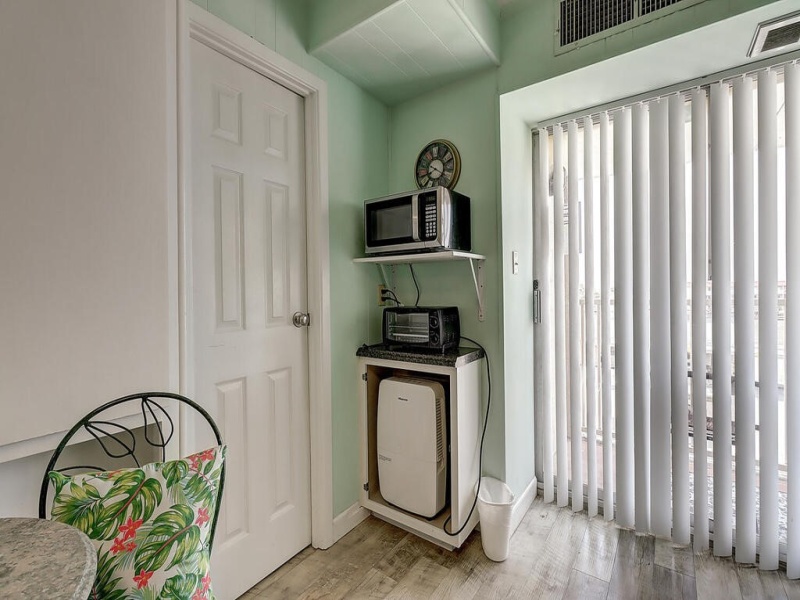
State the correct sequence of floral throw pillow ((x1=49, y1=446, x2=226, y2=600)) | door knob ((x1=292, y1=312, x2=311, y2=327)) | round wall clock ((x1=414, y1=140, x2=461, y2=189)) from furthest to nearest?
round wall clock ((x1=414, y1=140, x2=461, y2=189))
door knob ((x1=292, y1=312, x2=311, y2=327))
floral throw pillow ((x1=49, y1=446, x2=226, y2=600))

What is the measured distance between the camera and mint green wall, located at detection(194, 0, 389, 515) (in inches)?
73.9

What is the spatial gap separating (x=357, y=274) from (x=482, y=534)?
1.40m

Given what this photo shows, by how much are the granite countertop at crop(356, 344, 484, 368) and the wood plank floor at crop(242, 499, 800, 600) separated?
89 centimetres

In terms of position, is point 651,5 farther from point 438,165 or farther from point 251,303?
point 251,303

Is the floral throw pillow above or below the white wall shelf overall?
below

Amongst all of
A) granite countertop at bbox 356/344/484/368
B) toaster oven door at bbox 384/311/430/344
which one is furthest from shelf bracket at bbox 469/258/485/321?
toaster oven door at bbox 384/311/430/344

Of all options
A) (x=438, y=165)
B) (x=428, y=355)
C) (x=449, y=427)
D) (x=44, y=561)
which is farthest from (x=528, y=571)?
(x=438, y=165)

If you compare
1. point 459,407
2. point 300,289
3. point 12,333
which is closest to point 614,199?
point 459,407

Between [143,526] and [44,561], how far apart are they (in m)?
0.32

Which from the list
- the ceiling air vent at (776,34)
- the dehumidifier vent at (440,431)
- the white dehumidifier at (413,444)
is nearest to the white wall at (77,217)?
the white dehumidifier at (413,444)

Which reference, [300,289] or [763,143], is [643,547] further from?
[300,289]

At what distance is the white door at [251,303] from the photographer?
56.4 inches

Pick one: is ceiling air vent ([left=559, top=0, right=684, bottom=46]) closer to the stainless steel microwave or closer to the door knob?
the stainless steel microwave

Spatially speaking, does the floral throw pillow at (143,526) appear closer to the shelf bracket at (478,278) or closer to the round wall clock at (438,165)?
the shelf bracket at (478,278)
